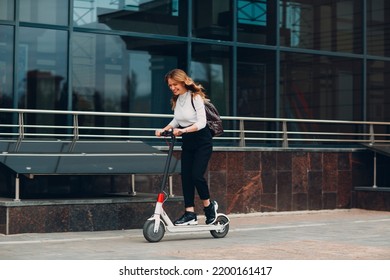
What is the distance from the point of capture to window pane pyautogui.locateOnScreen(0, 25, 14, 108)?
15.4 m

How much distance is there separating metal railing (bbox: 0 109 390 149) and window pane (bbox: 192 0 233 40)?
5.69ft

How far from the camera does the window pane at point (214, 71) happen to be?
58.1ft

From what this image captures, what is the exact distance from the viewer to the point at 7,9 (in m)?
15.4

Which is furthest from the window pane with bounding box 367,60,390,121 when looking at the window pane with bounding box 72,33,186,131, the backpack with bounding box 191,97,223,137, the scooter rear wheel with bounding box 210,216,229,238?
the backpack with bounding box 191,97,223,137

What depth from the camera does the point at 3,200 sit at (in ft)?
40.0

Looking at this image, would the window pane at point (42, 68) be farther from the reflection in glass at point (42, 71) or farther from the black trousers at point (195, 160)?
the black trousers at point (195, 160)

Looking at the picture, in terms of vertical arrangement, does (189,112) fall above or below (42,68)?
below

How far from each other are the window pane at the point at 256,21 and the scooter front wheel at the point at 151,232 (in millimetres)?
8095

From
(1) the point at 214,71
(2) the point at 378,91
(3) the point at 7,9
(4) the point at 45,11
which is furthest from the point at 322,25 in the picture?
(3) the point at 7,9

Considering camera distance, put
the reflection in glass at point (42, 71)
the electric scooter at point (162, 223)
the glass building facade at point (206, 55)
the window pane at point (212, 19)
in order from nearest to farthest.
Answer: the electric scooter at point (162, 223) → the reflection in glass at point (42, 71) → the glass building facade at point (206, 55) → the window pane at point (212, 19)

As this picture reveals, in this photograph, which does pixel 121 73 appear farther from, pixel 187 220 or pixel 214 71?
pixel 187 220

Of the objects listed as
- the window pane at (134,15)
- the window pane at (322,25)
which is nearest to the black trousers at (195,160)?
the window pane at (134,15)

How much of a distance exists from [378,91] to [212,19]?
4946mm

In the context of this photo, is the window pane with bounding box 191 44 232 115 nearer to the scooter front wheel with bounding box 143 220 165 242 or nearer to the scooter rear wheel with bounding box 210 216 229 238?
the scooter rear wheel with bounding box 210 216 229 238
